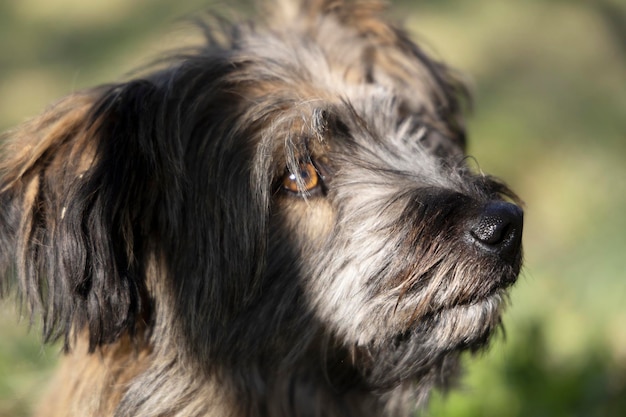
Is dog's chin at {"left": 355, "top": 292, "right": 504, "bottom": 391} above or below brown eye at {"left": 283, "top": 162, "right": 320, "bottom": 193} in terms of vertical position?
below

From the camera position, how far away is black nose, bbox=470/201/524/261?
2645 millimetres

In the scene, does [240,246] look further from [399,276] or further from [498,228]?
[498,228]

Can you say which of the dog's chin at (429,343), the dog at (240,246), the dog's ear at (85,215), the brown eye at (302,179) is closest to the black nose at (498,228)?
the dog at (240,246)

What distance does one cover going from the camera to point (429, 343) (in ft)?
9.17

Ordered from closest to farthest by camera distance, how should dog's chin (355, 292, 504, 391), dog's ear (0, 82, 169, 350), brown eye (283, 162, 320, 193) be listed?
dog's ear (0, 82, 169, 350) < dog's chin (355, 292, 504, 391) < brown eye (283, 162, 320, 193)

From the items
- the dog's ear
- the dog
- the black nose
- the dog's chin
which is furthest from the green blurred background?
the black nose

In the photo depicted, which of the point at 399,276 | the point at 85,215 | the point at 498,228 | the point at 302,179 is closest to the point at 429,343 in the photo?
the point at 399,276

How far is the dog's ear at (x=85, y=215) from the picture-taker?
102 inches

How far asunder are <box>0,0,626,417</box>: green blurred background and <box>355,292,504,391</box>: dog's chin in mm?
Result: 747

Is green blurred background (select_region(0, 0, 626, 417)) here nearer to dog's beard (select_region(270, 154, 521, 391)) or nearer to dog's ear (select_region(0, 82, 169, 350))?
dog's ear (select_region(0, 82, 169, 350))

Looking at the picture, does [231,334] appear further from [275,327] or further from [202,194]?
[202,194]

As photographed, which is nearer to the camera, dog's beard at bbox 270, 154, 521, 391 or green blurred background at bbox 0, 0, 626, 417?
dog's beard at bbox 270, 154, 521, 391

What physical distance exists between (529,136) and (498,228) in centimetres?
481

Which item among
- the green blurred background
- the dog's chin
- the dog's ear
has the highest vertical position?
the dog's ear
